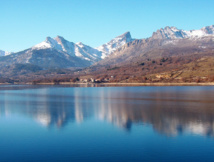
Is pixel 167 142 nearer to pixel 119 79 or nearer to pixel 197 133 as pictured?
pixel 197 133

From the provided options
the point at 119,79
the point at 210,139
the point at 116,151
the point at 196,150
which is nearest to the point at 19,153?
the point at 116,151

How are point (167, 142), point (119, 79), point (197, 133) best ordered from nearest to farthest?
point (167, 142) < point (197, 133) < point (119, 79)

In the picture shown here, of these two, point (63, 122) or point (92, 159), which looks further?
point (63, 122)

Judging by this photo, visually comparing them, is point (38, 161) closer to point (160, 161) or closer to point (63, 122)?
point (160, 161)

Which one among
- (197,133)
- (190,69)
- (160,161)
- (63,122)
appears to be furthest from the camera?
(190,69)

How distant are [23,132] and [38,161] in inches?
440

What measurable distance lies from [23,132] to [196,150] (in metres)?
18.7

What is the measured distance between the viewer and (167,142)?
83.7 feet

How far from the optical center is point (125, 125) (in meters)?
34.0

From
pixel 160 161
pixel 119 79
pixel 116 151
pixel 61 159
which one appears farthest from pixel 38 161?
pixel 119 79

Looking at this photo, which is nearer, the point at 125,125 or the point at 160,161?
the point at 160,161

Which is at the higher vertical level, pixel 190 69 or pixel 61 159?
pixel 190 69

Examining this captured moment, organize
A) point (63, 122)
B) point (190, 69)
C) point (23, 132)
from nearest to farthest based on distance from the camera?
1. point (23, 132)
2. point (63, 122)
3. point (190, 69)

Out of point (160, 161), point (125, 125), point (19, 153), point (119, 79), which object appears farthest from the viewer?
point (119, 79)
